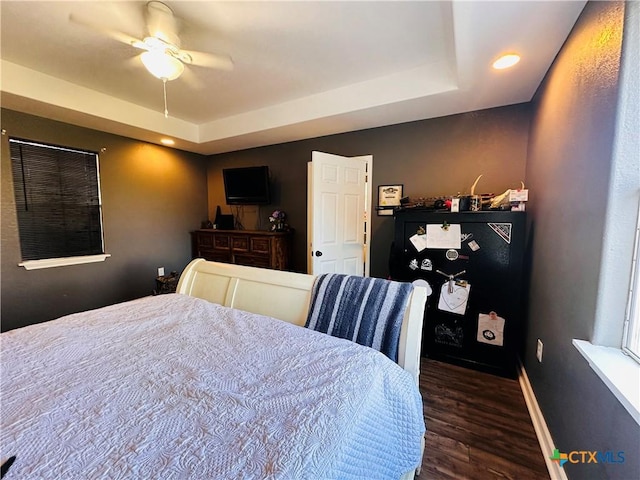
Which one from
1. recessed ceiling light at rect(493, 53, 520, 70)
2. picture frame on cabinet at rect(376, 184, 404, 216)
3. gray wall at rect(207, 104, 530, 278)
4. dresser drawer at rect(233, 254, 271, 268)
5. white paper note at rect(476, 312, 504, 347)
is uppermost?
recessed ceiling light at rect(493, 53, 520, 70)

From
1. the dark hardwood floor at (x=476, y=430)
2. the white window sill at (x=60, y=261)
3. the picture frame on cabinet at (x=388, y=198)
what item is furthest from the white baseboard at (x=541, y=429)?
the white window sill at (x=60, y=261)

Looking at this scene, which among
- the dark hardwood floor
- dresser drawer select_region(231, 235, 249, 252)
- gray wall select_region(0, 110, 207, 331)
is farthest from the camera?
dresser drawer select_region(231, 235, 249, 252)

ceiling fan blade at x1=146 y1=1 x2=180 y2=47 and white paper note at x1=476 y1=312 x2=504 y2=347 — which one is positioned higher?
ceiling fan blade at x1=146 y1=1 x2=180 y2=47

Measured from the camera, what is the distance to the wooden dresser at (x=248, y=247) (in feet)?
12.1

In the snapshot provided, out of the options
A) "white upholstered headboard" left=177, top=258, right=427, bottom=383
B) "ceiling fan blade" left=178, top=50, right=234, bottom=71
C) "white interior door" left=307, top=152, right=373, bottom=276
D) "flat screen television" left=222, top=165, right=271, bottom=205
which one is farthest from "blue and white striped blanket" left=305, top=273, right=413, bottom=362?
"flat screen television" left=222, top=165, right=271, bottom=205

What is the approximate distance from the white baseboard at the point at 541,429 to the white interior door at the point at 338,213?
5.86 ft

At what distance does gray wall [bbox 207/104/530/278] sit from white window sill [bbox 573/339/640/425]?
1.94 m

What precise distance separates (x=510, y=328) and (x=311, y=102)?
2.87 m

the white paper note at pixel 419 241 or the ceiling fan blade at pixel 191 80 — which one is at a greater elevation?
the ceiling fan blade at pixel 191 80

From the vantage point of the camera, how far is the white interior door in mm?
2926

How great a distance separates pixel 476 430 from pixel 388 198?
2263mm

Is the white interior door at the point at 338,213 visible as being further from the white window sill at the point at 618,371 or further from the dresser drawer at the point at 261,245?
the white window sill at the point at 618,371

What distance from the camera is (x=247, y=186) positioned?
4.03 m

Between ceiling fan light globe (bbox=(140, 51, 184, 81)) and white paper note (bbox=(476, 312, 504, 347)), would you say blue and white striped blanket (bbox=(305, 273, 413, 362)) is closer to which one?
white paper note (bbox=(476, 312, 504, 347))
